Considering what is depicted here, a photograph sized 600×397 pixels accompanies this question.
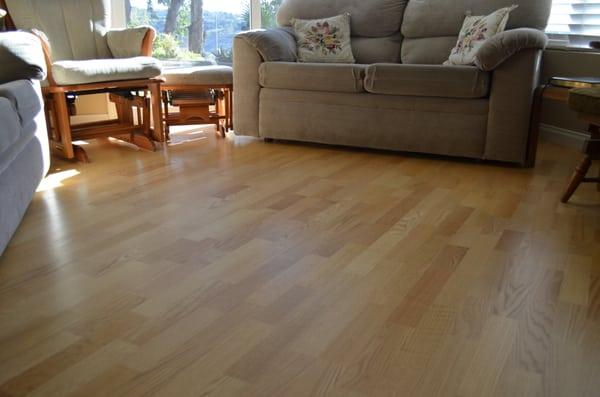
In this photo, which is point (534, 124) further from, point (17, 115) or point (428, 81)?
point (17, 115)

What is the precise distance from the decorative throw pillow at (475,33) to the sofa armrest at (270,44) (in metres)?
0.98

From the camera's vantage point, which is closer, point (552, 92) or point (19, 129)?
point (19, 129)

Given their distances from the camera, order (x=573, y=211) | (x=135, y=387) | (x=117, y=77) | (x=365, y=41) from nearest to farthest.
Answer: (x=135, y=387)
(x=573, y=211)
(x=117, y=77)
(x=365, y=41)

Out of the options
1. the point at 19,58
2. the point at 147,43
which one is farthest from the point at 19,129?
the point at 147,43

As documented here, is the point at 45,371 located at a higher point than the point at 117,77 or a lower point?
lower

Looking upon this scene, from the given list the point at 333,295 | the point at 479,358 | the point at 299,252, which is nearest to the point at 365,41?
the point at 299,252

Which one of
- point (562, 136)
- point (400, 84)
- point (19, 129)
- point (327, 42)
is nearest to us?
point (19, 129)

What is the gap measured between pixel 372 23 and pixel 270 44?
2.44ft

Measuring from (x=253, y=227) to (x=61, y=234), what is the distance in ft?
2.20

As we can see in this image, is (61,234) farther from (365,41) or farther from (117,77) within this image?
(365,41)

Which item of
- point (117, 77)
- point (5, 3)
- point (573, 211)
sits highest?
point (5, 3)

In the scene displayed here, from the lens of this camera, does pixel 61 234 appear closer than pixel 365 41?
Yes

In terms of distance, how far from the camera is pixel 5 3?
10.3 ft

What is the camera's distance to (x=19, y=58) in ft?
7.55
